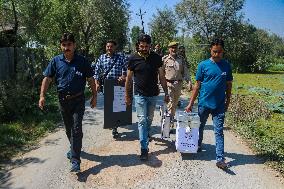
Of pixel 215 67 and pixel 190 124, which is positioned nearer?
pixel 215 67

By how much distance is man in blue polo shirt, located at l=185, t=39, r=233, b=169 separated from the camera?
6.88m

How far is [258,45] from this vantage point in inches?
1909

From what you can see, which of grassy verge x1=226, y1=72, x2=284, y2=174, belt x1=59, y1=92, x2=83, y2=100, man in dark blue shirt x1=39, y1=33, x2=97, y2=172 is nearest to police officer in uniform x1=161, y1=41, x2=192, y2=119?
grassy verge x1=226, y1=72, x2=284, y2=174

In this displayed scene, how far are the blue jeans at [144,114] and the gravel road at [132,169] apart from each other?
0.40 meters

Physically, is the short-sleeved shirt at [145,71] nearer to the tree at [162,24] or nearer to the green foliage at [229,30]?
the green foliage at [229,30]

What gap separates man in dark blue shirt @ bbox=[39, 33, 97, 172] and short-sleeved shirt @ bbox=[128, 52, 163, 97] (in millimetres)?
898

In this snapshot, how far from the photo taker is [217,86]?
6.98 m

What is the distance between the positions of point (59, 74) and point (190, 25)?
4404 centimetres

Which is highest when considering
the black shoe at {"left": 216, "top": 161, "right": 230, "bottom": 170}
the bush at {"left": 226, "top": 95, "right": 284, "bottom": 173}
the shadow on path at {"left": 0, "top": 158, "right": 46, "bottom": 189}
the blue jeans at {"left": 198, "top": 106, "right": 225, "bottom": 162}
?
the blue jeans at {"left": 198, "top": 106, "right": 225, "bottom": 162}

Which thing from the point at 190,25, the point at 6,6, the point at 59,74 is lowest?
the point at 59,74

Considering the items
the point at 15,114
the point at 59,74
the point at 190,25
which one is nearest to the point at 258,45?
the point at 190,25

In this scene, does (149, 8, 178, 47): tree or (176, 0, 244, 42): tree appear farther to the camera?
(149, 8, 178, 47): tree

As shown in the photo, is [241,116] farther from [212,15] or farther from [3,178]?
[212,15]

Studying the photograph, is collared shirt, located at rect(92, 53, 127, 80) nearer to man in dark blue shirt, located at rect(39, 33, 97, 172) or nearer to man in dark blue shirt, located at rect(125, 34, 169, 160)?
man in dark blue shirt, located at rect(125, 34, 169, 160)
